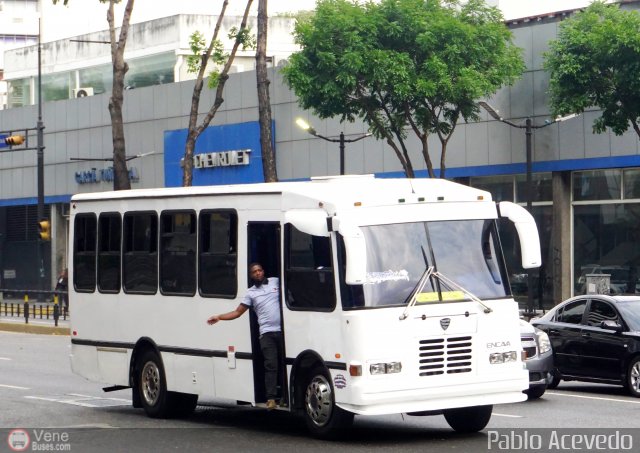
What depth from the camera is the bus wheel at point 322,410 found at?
13.3 m

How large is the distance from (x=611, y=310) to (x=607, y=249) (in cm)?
1776

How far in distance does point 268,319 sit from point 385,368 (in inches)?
66.3

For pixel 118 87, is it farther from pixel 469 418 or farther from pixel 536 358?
pixel 469 418

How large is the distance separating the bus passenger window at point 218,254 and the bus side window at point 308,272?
963mm

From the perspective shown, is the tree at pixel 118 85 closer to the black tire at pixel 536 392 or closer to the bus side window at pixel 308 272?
the black tire at pixel 536 392

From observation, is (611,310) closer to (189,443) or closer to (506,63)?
(189,443)

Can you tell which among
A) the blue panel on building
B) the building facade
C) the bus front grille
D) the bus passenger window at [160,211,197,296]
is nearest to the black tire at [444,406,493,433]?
the bus front grille

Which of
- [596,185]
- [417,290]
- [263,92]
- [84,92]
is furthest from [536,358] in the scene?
[84,92]

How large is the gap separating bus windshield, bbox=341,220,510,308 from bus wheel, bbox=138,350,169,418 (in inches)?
150

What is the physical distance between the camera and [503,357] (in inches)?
535

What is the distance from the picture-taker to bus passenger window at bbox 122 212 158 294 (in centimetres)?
1628

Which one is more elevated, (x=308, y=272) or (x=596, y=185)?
(x=596, y=185)

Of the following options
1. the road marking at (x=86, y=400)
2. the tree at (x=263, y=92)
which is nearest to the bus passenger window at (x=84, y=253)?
the road marking at (x=86, y=400)

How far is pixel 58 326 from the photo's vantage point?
3747 centimetres
